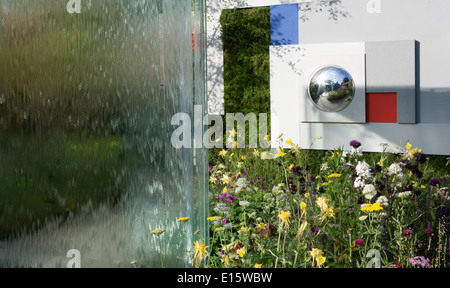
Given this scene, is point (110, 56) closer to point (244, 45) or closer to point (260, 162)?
point (260, 162)

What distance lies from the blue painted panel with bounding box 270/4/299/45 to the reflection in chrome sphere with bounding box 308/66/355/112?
2.45 ft

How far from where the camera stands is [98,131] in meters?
2.35

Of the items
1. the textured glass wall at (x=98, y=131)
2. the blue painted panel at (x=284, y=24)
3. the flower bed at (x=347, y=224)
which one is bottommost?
the flower bed at (x=347, y=224)

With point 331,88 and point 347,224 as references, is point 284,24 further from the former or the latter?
point 347,224

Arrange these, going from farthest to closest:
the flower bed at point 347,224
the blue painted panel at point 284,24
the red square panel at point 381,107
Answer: the blue painted panel at point 284,24, the red square panel at point 381,107, the flower bed at point 347,224

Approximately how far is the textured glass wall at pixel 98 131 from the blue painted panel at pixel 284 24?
4.42m

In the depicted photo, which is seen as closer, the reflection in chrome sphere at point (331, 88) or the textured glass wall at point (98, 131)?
the textured glass wall at point (98, 131)

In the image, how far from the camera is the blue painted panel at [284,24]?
291 inches

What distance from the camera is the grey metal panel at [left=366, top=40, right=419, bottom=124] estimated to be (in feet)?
21.1

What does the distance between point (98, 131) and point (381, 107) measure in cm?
499

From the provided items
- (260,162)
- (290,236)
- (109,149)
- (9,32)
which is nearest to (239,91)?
(260,162)

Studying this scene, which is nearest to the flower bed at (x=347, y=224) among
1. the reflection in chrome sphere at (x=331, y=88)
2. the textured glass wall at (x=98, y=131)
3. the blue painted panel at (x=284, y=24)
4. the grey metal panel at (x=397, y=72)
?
the textured glass wall at (x=98, y=131)

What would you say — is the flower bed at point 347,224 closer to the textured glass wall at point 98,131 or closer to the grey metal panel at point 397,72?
the textured glass wall at point 98,131
